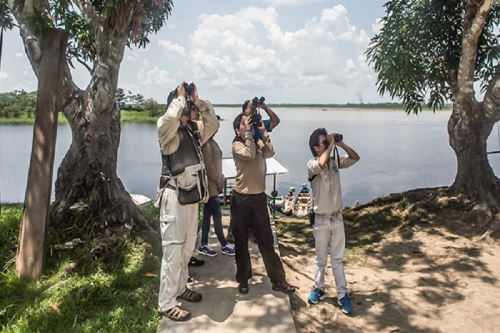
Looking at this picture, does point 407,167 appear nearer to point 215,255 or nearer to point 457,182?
point 457,182

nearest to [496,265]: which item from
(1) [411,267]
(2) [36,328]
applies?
(1) [411,267]

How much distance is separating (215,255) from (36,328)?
2178mm

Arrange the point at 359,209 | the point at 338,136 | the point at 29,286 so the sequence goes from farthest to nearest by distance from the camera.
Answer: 1. the point at 359,209
2. the point at 29,286
3. the point at 338,136

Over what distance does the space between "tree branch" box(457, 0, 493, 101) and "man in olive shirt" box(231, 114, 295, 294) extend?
16.3 ft

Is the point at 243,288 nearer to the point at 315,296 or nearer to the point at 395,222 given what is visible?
the point at 315,296

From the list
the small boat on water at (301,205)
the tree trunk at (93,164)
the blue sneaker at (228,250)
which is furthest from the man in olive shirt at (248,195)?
the small boat on water at (301,205)

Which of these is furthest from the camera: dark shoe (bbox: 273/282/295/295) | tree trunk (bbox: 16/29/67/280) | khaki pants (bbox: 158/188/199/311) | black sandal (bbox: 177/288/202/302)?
tree trunk (bbox: 16/29/67/280)

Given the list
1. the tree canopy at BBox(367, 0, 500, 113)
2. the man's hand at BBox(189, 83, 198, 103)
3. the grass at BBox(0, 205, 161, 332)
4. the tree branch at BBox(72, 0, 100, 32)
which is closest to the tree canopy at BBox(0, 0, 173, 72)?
the tree branch at BBox(72, 0, 100, 32)

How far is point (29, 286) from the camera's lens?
456cm

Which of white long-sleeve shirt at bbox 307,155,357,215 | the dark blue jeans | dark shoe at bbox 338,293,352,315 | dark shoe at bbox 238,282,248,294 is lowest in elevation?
dark shoe at bbox 338,293,352,315

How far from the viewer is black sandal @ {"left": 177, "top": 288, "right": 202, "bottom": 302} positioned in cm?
408

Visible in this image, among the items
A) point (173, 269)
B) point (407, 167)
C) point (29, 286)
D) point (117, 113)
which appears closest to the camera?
point (173, 269)

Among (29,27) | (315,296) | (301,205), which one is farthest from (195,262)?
(301,205)

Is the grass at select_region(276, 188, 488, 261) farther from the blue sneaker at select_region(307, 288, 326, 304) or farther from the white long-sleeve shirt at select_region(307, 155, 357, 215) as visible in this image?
the white long-sleeve shirt at select_region(307, 155, 357, 215)
